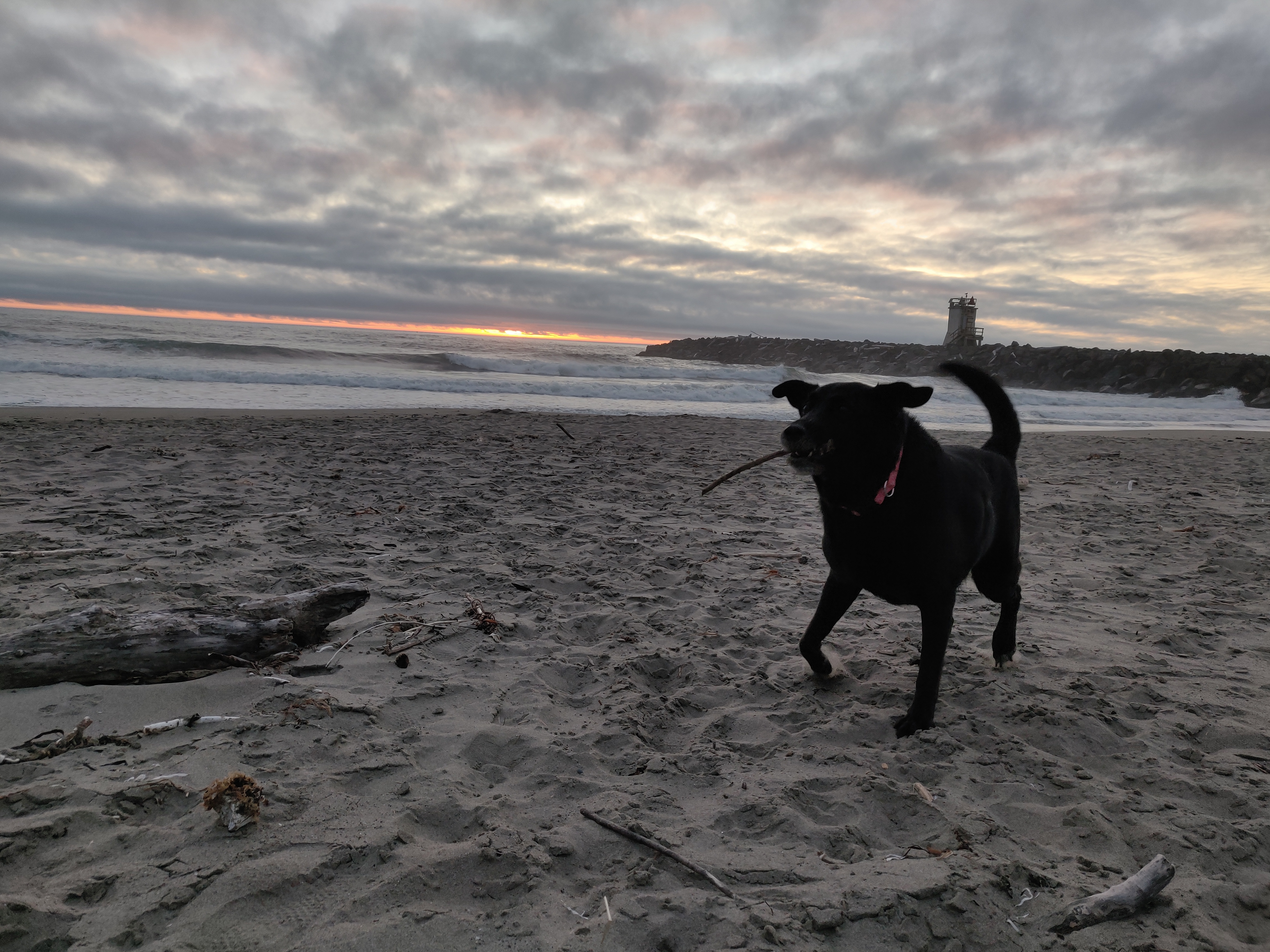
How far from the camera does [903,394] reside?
2.80 m

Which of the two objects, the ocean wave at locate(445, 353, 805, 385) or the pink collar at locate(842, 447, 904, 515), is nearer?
the pink collar at locate(842, 447, 904, 515)

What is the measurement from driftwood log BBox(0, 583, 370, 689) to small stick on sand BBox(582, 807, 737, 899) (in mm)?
1809

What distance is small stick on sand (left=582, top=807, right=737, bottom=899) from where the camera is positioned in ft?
6.35

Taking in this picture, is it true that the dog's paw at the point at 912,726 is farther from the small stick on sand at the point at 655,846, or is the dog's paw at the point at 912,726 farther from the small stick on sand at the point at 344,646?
the small stick on sand at the point at 344,646

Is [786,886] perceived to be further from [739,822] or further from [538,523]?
[538,523]

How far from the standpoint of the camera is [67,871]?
1810mm

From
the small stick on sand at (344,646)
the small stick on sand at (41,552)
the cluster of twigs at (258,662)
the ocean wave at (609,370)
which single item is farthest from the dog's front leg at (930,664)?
the ocean wave at (609,370)

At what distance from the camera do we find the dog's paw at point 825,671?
10.9ft

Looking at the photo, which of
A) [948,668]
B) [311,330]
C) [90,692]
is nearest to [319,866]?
[90,692]

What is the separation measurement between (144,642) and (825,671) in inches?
120

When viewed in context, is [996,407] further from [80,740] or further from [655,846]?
[80,740]

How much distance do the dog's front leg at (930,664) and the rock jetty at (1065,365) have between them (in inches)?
608

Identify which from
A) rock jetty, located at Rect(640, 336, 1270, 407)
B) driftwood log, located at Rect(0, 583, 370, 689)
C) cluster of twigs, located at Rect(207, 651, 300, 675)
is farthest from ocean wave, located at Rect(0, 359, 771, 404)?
cluster of twigs, located at Rect(207, 651, 300, 675)

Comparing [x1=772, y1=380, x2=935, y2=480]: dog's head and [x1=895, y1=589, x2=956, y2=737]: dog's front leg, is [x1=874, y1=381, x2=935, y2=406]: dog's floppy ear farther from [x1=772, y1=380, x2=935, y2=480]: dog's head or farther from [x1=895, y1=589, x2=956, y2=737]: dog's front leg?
[x1=895, y1=589, x2=956, y2=737]: dog's front leg
